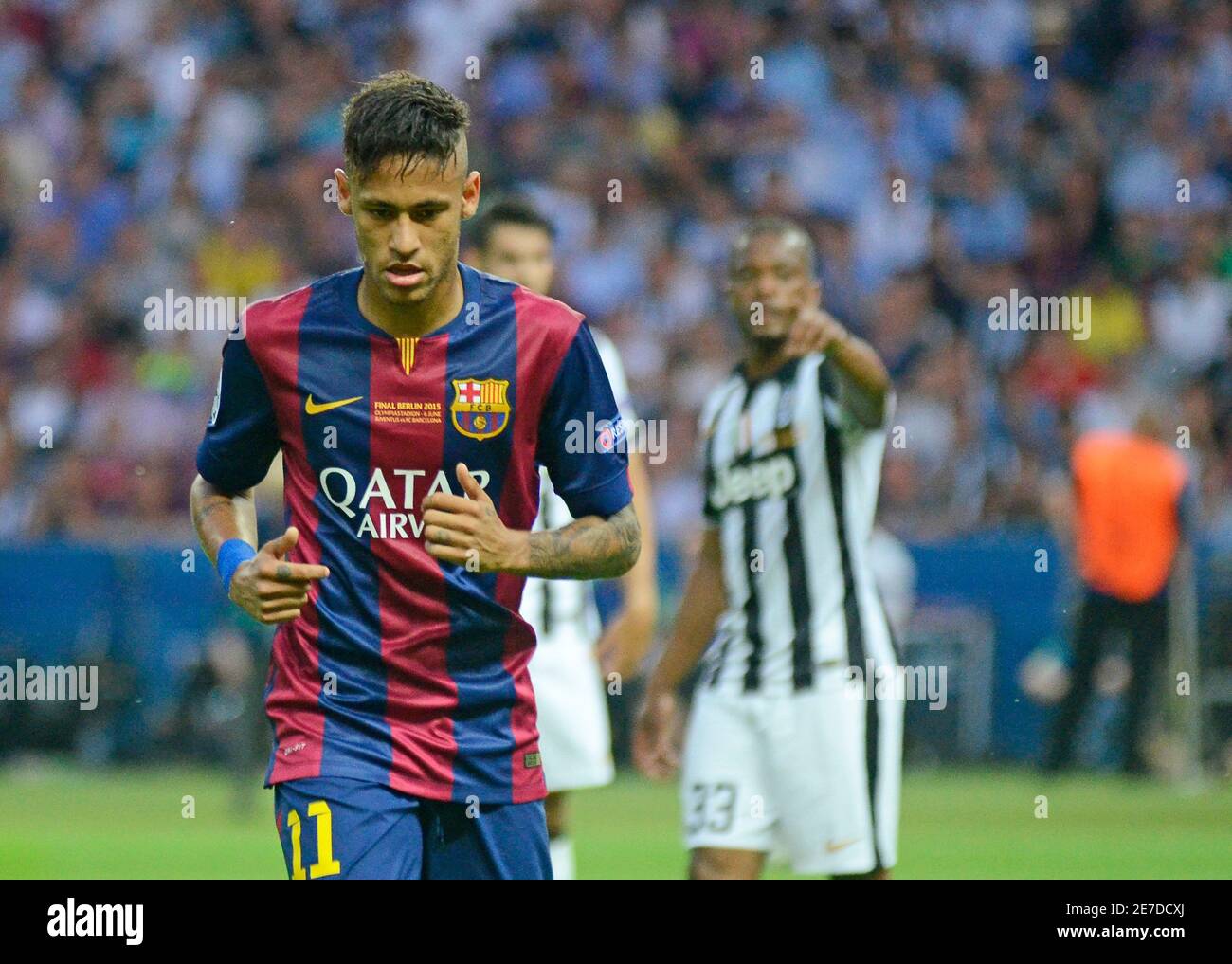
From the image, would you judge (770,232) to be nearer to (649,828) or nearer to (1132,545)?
(649,828)

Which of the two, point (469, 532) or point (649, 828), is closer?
point (469, 532)

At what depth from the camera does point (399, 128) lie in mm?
3895

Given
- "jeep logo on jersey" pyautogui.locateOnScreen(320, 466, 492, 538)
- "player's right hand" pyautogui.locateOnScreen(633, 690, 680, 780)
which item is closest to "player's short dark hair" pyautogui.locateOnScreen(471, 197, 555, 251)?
"player's right hand" pyautogui.locateOnScreen(633, 690, 680, 780)

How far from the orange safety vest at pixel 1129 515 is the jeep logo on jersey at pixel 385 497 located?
27.9 feet

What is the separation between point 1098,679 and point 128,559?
5.82 metres

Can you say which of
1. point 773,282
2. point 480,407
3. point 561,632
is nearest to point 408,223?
point 480,407

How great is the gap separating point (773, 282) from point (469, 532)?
2.14 metres

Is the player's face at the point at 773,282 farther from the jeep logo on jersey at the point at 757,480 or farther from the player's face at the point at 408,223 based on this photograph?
the player's face at the point at 408,223

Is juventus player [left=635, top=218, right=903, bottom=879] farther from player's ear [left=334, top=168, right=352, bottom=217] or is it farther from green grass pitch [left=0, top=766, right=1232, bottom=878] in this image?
green grass pitch [left=0, top=766, right=1232, bottom=878]

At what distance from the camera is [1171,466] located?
12.0 metres

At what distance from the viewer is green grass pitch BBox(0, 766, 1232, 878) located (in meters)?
8.44

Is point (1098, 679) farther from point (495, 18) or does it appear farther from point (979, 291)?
point (495, 18)

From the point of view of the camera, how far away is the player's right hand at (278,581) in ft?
12.1
